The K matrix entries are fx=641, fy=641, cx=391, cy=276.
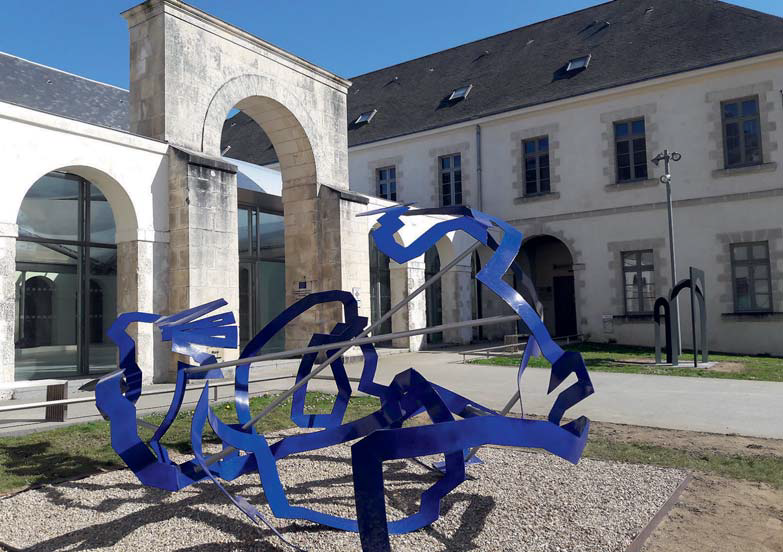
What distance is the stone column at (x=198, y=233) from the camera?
10.9m

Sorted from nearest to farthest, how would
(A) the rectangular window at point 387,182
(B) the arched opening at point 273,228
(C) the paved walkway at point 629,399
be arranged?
(C) the paved walkway at point 629,399, (B) the arched opening at point 273,228, (A) the rectangular window at point 387,182

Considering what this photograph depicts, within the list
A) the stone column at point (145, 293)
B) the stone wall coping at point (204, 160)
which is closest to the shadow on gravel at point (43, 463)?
the stone column at point (145, 293)

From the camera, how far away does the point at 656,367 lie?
12742 millimetres

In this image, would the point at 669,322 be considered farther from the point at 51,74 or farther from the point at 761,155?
the point at 51,74

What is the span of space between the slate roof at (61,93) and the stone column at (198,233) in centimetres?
320

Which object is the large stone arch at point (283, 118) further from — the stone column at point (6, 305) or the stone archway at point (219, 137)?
the stone column at point (6, 305)

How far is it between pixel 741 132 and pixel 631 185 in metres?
3.07

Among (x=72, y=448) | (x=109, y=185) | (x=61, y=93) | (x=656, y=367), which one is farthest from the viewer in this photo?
(x=61, y=93)

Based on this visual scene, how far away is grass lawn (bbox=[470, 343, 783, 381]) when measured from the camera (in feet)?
38.1

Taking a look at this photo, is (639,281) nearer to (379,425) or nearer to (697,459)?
(697,459)

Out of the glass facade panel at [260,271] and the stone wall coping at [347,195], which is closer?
the stone wall coping at [347,195]

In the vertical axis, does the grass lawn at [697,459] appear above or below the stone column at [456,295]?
below

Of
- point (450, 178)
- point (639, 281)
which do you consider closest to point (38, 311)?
point (450, 178)

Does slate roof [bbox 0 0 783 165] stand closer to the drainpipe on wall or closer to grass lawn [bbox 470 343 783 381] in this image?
the drainpipe on wall
